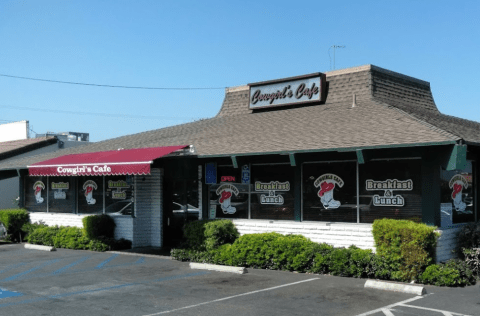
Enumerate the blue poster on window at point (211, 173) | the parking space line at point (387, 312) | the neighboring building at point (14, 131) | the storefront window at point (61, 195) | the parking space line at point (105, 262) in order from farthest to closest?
the neighboring building at point (14, 131), the storefront window at point (61, 195), the blue poster on window at point (211, 173), the parking space line at point (105, 262), the parking space line at point (387, 312)

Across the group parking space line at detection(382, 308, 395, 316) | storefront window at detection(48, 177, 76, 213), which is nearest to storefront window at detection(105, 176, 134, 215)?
storefront window at detection(48, 177, 76, 213)

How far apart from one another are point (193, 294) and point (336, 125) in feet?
19.9

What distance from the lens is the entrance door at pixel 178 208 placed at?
17.0 m

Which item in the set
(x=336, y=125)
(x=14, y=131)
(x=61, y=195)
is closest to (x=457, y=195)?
(x=336, y=125)

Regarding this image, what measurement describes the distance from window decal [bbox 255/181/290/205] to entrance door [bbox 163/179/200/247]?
2896 millimetres

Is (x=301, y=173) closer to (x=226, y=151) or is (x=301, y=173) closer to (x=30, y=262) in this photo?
(x=226, y=151)

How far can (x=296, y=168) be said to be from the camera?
1391 cm

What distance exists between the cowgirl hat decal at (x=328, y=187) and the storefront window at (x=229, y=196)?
232cm

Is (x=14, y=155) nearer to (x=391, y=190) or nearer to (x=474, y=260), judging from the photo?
(x=391, y=190)

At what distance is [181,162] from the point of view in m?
15.7

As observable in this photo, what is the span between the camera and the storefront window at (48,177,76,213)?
19.7 meters

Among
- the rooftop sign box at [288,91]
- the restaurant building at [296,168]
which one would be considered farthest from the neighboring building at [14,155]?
the rooftop sign box at [288,91]

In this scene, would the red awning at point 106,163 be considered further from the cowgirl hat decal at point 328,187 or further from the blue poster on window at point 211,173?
the cowgirl hat decal at point 328,187

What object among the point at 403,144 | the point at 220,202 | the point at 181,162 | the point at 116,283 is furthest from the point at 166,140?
the point at 403,144
